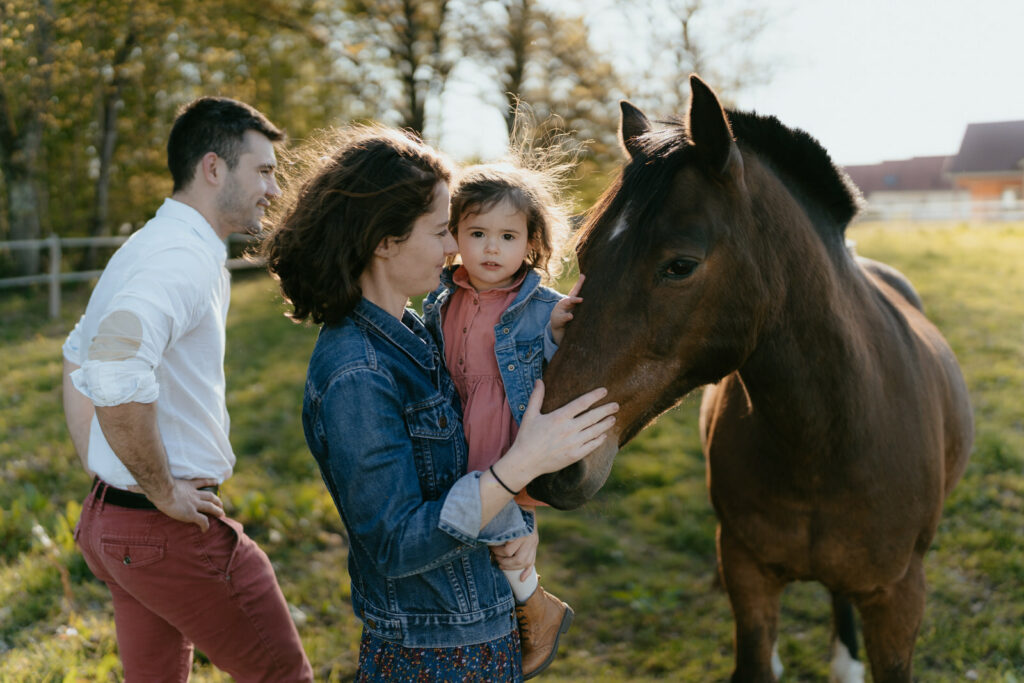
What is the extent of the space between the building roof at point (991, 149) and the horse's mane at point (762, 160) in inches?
1616

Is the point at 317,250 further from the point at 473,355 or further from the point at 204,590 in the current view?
the point at 204,590

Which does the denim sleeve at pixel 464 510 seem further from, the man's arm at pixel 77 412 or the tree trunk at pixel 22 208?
the tree trunk at pixel 22 208

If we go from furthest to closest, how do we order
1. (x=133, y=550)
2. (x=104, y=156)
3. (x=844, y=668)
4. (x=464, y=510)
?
(x=104, y=156), (x=844, y=668), (x=133, y=550), (x=464, y=510)

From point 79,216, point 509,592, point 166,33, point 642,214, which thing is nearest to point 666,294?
point 642,214

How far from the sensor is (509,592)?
1828 mm

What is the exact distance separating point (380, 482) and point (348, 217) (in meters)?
0.59

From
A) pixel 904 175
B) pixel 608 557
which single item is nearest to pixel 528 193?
pixel 608 557

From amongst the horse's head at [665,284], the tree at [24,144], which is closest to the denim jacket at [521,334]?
the horse's head at [665,284]

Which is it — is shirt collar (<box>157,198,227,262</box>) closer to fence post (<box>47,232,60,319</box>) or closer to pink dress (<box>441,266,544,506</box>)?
pink dress (<box>441,266,544,506</box>)

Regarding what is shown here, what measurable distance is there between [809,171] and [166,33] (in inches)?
507

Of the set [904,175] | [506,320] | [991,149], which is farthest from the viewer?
[904,175]

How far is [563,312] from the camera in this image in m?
1.90

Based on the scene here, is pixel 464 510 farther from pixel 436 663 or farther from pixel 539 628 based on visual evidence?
pixel 539 628

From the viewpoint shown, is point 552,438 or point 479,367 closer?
point 552,438
